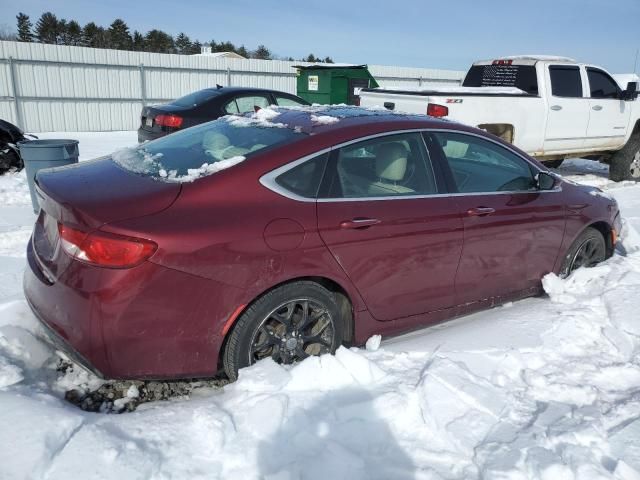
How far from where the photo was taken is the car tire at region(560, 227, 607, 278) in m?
4.48

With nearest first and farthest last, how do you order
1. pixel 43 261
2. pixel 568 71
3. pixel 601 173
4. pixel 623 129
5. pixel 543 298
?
pixel 43 261
pixel 543 298
pixel 568 71
pixel 623 129
pixel 601 173

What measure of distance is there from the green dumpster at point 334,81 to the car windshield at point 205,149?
1130cm

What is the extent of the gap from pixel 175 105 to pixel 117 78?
9672 millimetres

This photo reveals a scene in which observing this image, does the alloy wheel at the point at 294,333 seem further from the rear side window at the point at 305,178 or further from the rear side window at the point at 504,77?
the rear side window at the point at 504,77

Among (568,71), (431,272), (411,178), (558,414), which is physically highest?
(568,71)

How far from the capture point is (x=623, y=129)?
980 cm

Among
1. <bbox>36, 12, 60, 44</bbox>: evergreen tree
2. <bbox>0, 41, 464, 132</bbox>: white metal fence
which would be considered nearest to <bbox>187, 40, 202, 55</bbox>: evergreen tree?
<bbox>36, 12, 60, 44</bbox>: evergreen tree

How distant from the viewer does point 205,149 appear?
3.32 metres

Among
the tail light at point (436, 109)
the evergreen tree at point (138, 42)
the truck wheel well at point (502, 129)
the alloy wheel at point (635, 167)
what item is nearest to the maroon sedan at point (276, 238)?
the tail light at point (436, 109)

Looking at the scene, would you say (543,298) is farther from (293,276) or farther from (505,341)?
(293,276)

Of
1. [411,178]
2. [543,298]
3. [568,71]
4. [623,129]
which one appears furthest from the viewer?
[623,129]

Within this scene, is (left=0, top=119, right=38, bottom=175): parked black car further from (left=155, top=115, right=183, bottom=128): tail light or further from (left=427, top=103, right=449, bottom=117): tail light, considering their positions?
(left=427, top=103, right=449, bottom=117): tail light

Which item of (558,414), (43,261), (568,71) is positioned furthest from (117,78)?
(558,414)

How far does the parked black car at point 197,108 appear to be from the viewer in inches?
329
